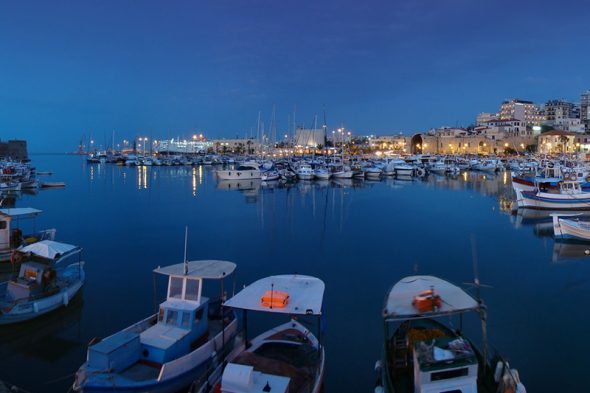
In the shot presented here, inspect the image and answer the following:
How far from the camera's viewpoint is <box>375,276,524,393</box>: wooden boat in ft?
19.9

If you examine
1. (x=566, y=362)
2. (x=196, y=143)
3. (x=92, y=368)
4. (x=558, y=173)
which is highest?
(x=196, y=143)

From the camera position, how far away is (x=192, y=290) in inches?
330

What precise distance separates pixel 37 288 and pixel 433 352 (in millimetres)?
9573

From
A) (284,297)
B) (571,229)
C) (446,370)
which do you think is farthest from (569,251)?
(284,297)

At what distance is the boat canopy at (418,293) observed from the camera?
274 inches

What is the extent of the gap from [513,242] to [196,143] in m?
161

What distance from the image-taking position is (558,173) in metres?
32.8

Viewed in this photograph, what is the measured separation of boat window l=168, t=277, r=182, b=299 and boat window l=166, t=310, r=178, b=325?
39 cm

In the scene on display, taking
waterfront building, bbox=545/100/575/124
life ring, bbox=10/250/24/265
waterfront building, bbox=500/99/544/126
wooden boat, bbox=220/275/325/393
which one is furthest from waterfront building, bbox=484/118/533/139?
life ring, bbox=10/250/24/265

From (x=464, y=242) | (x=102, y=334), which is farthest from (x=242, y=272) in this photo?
(x=464, y=242)

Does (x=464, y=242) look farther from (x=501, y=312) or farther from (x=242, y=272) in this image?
(x=242, y=272)

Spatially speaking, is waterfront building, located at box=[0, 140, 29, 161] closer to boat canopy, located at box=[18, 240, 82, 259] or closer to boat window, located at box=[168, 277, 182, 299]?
boat canopy, located at box=[18, 240, 82, 259]

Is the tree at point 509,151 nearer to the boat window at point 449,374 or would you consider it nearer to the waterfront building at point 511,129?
the waterfront building at point 511,129

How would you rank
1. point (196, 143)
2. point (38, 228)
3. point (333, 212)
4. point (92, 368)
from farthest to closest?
1. point (196, 143)
2. point (333, 212)
3. point (38, 228)
4. point (92, 368)
